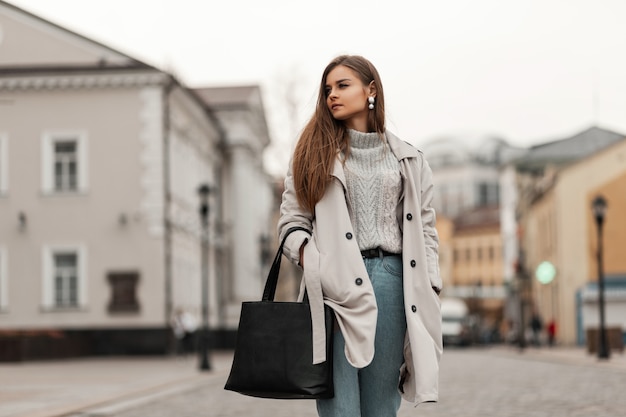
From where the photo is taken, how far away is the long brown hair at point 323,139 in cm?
458

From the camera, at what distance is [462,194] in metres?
149

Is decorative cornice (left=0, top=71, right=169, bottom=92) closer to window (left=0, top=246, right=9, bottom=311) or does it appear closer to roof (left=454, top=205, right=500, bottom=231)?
window (left=0, top=246, right=9, bottom=311)

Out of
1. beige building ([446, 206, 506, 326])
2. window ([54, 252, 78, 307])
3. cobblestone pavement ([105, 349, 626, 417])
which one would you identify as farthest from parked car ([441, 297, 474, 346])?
beige building ([446, 206, 506, 326])

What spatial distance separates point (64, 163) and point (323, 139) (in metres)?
34.3

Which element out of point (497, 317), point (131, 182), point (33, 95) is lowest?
point (497, 317)

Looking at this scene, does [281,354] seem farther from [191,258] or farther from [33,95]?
[191,258]

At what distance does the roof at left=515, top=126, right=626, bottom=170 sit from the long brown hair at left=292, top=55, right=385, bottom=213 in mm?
67582

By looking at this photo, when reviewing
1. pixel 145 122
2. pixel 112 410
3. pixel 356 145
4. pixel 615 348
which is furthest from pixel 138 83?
pixel 356 145

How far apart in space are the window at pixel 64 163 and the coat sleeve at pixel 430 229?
33.9 metres

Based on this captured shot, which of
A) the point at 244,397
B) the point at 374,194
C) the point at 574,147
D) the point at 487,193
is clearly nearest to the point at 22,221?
the point at 244,397

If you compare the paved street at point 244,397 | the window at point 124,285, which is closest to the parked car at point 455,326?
the window at point 124,285

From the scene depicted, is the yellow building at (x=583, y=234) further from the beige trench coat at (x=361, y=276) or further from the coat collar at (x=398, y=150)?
the beige trench coat at (x=361, y=276)

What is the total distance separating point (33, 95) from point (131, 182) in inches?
160

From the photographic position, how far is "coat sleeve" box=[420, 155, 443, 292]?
4590 mm
